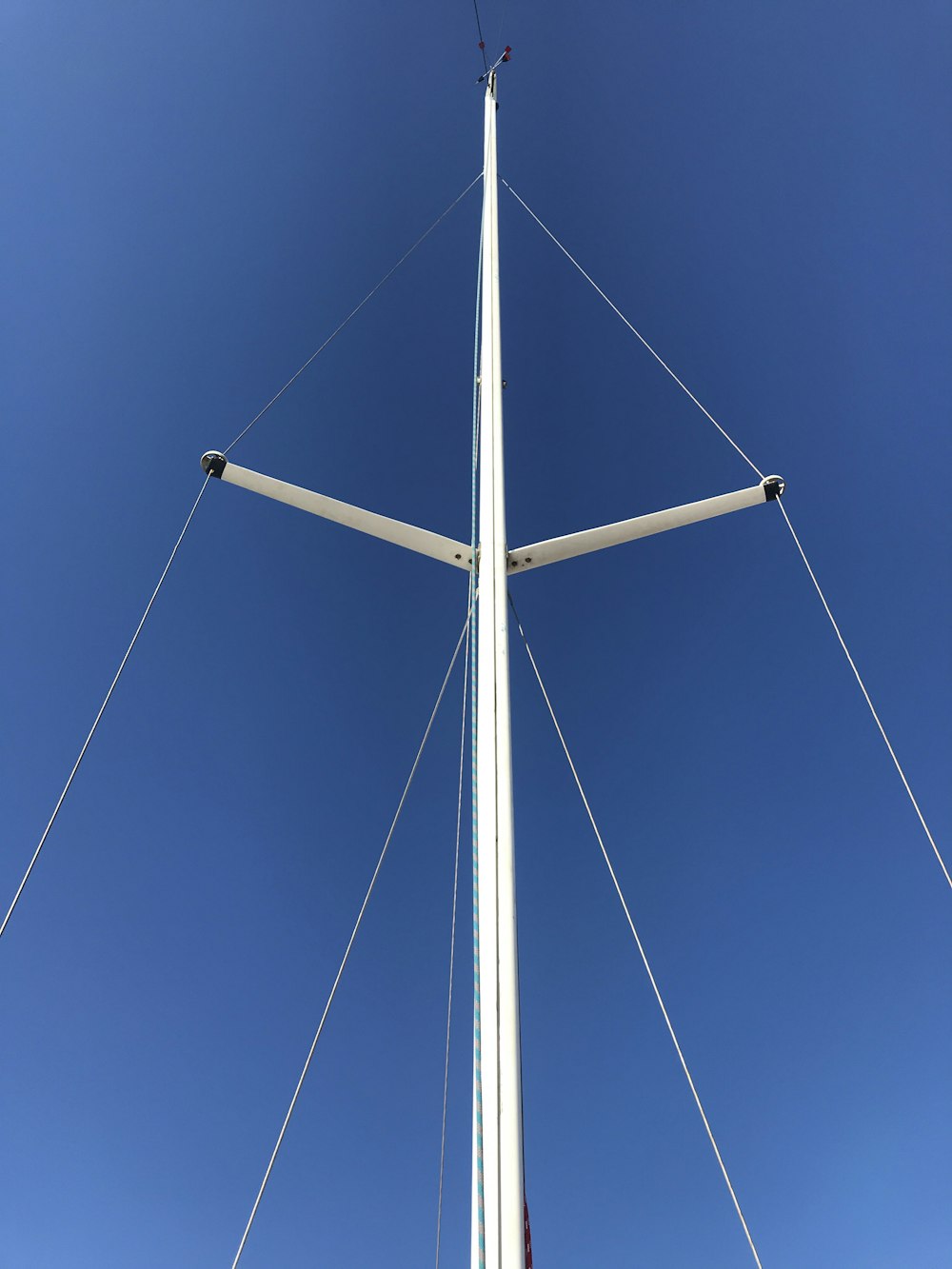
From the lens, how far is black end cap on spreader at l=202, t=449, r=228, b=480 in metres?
4.76

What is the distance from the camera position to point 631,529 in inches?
187

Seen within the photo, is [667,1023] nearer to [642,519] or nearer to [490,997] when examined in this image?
[490,997]

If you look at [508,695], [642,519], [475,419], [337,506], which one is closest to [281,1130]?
[508,695]

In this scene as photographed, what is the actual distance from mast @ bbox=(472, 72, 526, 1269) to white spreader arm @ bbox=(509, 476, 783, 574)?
0.34 m

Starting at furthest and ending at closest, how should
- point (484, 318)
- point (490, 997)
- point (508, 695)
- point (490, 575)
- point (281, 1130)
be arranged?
point (484, 318) → point (281, 1130) → point (490, 575) → point (508, 695) → point (490, 997)

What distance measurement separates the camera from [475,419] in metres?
5.70

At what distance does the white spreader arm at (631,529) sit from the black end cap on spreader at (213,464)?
2101mm

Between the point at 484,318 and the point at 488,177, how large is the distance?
2230 mm

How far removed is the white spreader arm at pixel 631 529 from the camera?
4398 mm

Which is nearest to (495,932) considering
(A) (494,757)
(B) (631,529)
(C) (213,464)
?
(A) (494,757)

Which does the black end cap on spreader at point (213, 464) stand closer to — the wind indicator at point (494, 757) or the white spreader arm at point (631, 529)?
the wind indicator at point (494, 757)

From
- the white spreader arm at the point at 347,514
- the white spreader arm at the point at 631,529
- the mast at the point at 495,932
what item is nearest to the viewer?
the mast at the point at 495,932

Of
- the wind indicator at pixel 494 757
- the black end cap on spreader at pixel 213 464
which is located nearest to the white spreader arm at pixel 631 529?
the wind indicator at pixel 494 757

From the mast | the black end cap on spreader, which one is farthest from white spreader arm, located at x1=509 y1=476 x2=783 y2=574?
the black end cap on spreader
